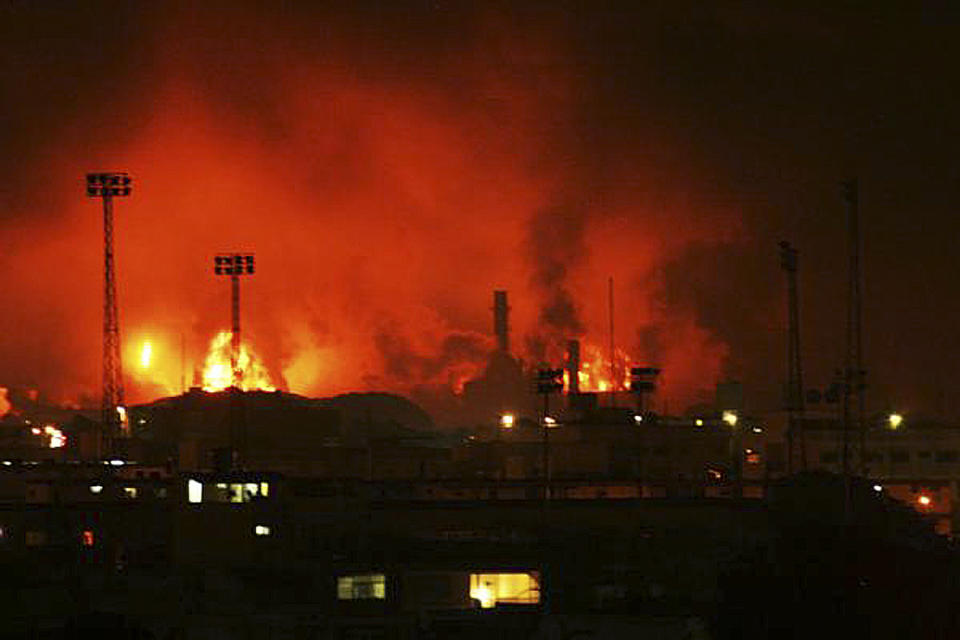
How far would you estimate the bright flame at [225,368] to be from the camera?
67562mm

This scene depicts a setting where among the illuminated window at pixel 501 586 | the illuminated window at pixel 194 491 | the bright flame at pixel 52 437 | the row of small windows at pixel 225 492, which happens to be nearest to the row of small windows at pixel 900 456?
the row of small windows at pixel 225 492

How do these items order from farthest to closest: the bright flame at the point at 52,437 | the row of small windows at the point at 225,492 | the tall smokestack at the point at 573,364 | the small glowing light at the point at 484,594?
1. the tall smokestack at the point at 573,364
2. the bright flame at the point at 52,437
3. the row of small windows at the point at 225,492
4. the small glowing light at the point at 484,594

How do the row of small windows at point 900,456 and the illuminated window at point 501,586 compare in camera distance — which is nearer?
the illuminated window at point 501,586

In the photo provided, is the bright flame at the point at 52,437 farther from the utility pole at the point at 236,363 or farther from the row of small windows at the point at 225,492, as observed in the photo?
the row of small windows at the point at 225,492

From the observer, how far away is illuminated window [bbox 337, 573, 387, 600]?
25.6m

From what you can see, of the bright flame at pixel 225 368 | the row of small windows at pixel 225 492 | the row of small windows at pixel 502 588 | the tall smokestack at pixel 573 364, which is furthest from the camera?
the bright flame at pixel 225 368

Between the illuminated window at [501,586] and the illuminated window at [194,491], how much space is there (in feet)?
22.0

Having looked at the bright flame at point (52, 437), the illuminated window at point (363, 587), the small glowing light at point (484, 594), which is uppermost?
the bright flame at point (52, 437)

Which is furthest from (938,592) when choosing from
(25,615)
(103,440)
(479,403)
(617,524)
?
(479,403)

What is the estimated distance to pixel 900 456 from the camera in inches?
1999

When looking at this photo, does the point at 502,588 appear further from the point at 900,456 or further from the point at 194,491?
the point at 900,456

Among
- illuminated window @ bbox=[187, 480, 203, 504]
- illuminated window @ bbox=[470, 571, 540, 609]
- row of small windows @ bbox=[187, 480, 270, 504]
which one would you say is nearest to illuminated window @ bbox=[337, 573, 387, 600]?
illuminated window @ bbox=[470, 571, 540, 609]

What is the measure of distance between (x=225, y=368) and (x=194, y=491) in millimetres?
36362

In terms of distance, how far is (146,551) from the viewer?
1262 inches
